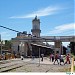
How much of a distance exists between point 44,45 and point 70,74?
55.8 meters

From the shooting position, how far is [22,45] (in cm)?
5766

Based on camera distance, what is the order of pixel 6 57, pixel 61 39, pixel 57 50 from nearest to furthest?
1. pixel 57 50
2. pixel 6 57
3. pixel 61 39

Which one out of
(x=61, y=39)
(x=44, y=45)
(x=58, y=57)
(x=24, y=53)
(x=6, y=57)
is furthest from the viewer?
(x=44, y=45)

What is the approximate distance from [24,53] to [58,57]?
97.4 ft

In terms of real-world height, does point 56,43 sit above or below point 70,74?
above

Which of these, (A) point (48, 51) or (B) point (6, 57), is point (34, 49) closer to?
(A) point (48, 51)

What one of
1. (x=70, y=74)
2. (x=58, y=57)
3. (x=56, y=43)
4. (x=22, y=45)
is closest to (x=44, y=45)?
(x=22, y=45)

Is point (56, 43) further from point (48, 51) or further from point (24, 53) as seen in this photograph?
point (48, 51)

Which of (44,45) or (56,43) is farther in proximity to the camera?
(44,45)

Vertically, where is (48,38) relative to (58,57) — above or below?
above

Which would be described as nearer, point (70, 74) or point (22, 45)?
point (70, 74)

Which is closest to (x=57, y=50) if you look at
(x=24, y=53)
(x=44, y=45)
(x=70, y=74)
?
(x=24, y=53)

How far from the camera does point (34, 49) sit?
6244 cm

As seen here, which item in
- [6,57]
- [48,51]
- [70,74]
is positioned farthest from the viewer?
[48,51]
